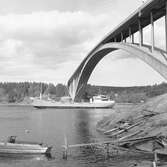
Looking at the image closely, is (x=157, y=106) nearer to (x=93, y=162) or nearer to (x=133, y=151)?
(x=133, y=151)

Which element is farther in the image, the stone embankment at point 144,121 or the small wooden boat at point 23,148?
the stone embankment at point 144,121

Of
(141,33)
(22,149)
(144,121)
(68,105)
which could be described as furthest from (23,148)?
(68,105)

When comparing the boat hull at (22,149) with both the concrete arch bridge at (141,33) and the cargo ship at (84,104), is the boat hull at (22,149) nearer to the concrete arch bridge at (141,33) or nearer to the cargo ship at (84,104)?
the concrete arch bridge at (141,33)

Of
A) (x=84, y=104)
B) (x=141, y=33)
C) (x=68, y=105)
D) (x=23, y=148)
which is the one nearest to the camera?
(x=23, y=148)

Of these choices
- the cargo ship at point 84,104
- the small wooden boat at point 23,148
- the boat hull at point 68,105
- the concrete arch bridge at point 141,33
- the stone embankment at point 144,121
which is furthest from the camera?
the cargo ship at point 84,104

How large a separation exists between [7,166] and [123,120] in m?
21.3

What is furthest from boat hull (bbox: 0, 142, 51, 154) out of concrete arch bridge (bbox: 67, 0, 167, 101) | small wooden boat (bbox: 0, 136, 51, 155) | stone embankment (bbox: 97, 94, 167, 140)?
concrete arch bridge (bbox: 67, 0, 167, 101)

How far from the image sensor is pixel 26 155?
3281cm

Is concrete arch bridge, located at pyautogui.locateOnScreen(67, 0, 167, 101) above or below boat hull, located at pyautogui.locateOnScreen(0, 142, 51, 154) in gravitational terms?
above

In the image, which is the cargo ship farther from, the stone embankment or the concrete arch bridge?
the stone embankment

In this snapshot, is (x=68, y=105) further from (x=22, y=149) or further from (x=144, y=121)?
(x=22, y=149)

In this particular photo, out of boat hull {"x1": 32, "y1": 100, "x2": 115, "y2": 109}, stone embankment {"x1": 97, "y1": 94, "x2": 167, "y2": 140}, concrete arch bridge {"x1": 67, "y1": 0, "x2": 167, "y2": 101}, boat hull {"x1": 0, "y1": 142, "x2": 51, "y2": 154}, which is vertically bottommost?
boat hull {"x1": 0, "y1": 142, "x2": 51, "y2": 154}

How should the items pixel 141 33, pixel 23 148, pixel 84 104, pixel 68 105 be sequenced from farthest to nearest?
pixel 68 105, pixel 84 104, pixel 141 33, pixel 23 148

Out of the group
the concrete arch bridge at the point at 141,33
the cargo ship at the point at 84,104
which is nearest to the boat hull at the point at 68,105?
the cargo ship at the point at 84,104
